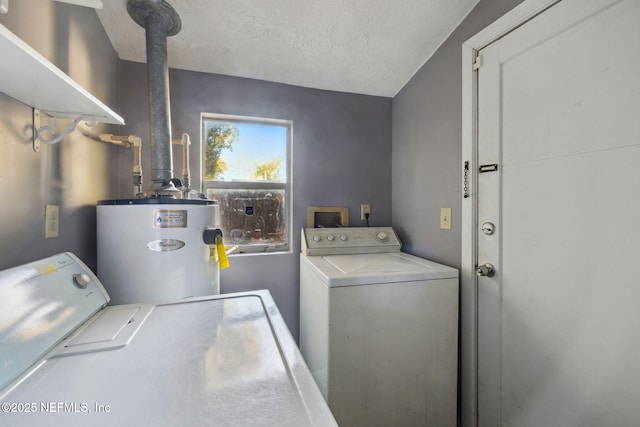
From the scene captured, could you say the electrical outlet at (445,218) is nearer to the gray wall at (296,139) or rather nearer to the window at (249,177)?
the gray wall at (296,139)

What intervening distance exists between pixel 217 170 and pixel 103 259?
933mm

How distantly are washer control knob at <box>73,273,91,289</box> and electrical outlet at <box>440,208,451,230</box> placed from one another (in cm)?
169

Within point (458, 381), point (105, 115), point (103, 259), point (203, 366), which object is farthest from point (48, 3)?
point (458, 381)

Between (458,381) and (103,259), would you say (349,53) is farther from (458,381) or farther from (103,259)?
(458,381)

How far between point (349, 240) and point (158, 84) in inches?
58.3

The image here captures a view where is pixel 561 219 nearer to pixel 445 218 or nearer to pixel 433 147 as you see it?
pixel 445 218

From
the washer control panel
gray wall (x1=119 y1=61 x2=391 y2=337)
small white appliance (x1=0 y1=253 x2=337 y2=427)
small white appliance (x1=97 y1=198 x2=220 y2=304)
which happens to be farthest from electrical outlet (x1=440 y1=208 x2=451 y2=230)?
small white appliance (x1=97 y1=198 x2=220 y2=304)

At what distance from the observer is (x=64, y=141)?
1.04 m

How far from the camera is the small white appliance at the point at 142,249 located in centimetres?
104

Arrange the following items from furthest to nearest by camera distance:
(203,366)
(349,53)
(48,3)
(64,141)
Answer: (349,53)
(64,141)
(48,3)
(203,366)

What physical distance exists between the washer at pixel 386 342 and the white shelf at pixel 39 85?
→ 1144 mm

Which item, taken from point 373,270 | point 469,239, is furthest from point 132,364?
point 469,239

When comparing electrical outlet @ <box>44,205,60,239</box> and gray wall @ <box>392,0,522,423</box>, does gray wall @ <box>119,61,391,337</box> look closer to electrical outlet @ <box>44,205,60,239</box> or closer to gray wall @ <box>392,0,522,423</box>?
gray wall @ <box>392,0,522,423</box>

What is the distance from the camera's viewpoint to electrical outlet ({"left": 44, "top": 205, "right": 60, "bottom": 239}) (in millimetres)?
933
